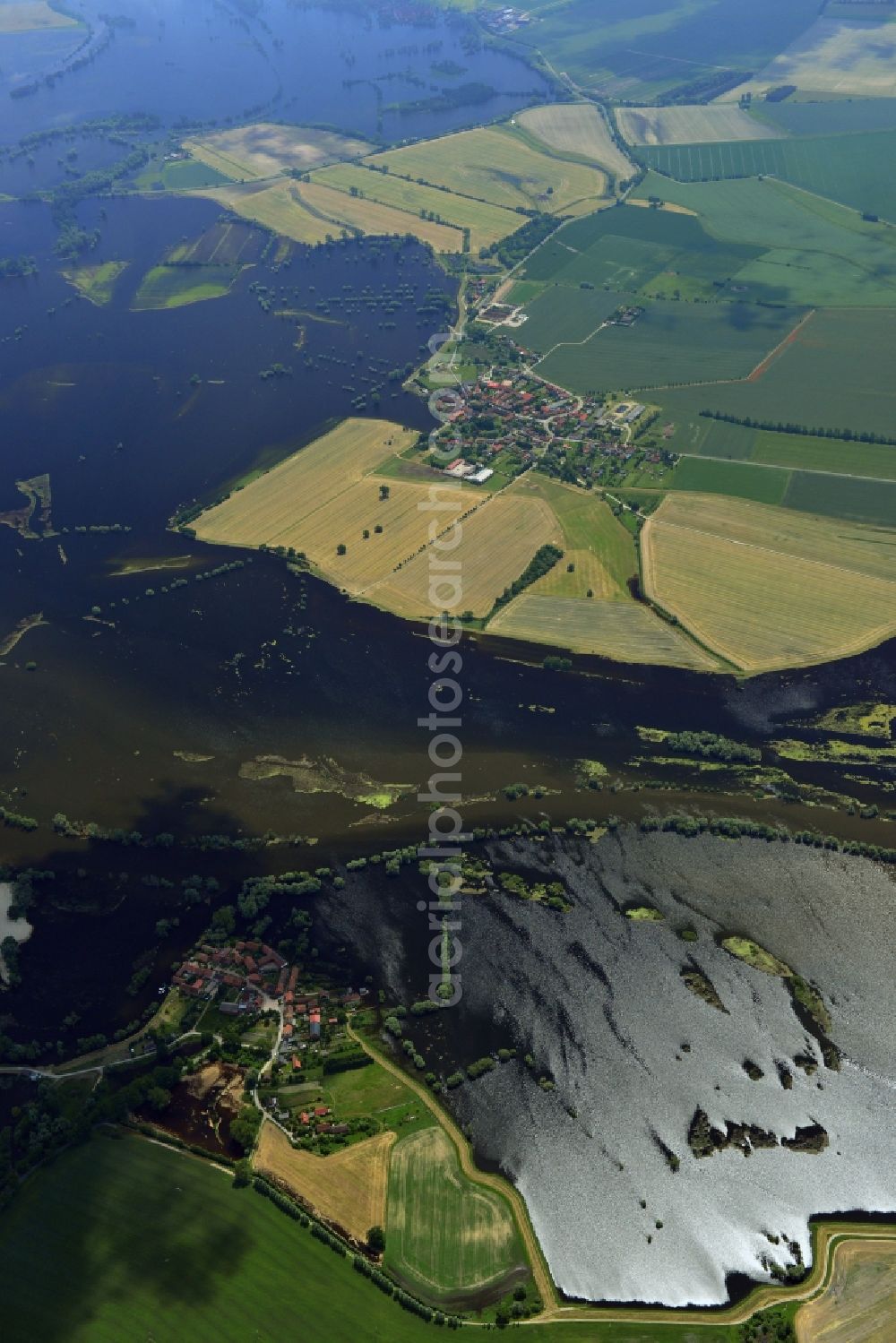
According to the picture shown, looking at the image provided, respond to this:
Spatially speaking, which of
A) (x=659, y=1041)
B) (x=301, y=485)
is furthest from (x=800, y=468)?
(x=659, y=1041)

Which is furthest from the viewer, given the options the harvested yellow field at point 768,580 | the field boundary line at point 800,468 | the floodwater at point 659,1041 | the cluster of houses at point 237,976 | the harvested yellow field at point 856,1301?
the field boundary line at point 800,468

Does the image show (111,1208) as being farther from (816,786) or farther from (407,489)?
(407,489)

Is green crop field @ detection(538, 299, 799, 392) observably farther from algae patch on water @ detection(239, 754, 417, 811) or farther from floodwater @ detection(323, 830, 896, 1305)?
floodwater @ detection(323, 830, 896, 1305)

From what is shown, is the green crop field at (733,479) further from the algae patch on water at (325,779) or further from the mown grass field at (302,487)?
the algae patch on water at (325,779)

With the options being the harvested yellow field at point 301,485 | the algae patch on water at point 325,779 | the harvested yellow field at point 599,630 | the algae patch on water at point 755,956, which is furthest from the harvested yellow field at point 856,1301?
the harvested yellow field at point 301,485

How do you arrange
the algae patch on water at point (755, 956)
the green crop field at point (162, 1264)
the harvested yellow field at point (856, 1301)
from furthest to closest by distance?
the algae patch on water at point (755, 956) < the green crop field at point (162, 1264) < the harvested yellow field at point (856, 1301)

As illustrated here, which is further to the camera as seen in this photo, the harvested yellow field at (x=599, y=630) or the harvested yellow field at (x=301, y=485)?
the harvested yellow field at (x=301, y=485)

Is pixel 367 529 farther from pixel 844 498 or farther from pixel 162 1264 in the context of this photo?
pixel 162 1264

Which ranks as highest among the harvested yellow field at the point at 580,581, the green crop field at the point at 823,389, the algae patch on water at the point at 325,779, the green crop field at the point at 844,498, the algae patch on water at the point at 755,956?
the green crop field at the point at 823,389

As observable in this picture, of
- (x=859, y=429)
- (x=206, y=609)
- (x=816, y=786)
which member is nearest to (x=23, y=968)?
(x=206, y=609)
